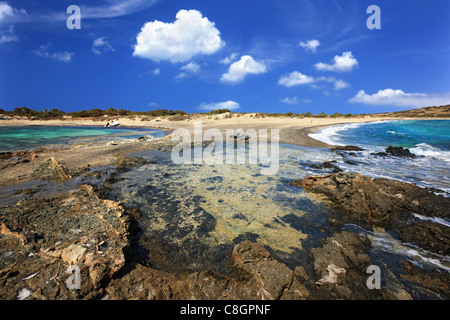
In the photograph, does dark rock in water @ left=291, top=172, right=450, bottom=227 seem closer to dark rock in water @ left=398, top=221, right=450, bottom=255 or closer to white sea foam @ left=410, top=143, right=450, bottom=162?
dark rock in water @ left=398, top=221, right=450, bottom=255

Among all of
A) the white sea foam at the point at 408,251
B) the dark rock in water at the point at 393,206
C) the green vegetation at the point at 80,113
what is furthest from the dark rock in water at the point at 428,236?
the green vegetation at the point at 80,113

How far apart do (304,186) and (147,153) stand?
328 inches

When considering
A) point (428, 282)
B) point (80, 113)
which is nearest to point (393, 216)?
point (428, 282)

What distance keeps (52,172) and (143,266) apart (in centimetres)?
624

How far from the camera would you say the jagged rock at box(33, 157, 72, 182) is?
6.22 meters

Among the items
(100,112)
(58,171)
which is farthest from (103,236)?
(100,112)

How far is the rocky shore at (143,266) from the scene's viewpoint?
2191 millimetres

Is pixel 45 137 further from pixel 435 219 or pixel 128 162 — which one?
pixel 435 219

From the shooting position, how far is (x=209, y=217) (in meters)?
4.27

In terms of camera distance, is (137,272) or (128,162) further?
(128,162)

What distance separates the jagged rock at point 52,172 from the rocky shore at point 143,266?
2.26 m

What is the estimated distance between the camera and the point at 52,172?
21.0ft

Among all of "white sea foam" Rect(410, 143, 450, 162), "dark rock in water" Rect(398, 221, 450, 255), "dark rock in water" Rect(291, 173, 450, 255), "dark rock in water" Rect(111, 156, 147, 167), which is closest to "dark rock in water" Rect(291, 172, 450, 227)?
"dark rock in water" Rect(291, 173, 450, 255)
